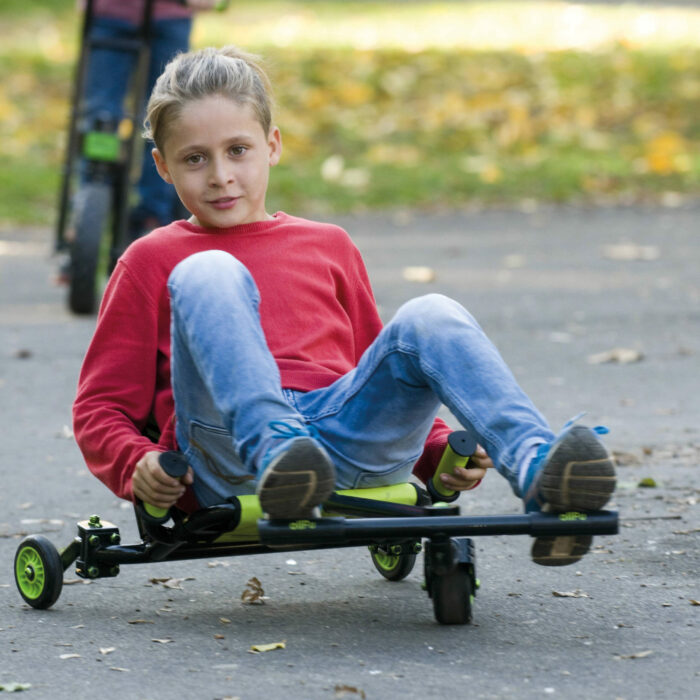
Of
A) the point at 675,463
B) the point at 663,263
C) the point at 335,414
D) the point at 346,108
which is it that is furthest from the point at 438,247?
the point at 335,414

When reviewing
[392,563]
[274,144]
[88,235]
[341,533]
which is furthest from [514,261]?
[341,533]

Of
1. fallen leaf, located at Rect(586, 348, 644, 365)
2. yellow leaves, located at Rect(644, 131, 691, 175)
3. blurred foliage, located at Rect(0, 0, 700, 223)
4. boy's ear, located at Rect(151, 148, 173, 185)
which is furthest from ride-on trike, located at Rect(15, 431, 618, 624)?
yellow leaves, located at Rect(644, 131, 691, 175)

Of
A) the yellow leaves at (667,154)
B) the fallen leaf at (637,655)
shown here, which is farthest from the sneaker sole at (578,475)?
the yellow leaves at (667,154)

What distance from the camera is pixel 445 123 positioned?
12016mm

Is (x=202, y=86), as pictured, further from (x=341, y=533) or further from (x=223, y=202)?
(x=341, y=533)

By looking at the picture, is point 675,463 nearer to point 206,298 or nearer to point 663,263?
point 206,298

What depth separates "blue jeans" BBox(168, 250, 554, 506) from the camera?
8.41 ft

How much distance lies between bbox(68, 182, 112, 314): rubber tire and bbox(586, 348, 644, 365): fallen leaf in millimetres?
2065

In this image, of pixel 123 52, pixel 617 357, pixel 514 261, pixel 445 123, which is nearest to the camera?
pixel 617 357

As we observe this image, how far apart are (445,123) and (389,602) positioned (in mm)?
9308

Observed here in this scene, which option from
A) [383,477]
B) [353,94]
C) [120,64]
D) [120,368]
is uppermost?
[353,94]

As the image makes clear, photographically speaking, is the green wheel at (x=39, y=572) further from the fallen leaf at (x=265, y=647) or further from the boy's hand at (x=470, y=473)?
the boy's hand at (x=470, y=473)

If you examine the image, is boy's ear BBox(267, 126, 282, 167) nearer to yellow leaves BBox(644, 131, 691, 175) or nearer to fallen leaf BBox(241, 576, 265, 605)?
fallen leaf BBox(241, 576, 265, 605)

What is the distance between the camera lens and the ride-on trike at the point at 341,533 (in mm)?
2502
